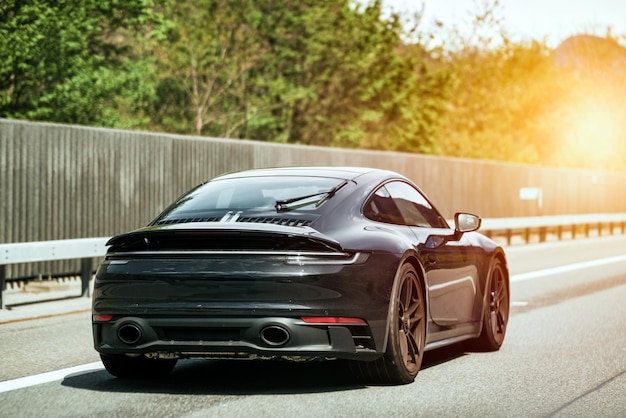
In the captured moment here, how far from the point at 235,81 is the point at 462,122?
32540mm

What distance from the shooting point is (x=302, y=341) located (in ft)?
22.7

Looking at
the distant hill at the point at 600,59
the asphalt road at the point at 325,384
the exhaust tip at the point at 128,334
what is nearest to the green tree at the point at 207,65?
the asphalt road at the point at 325,384

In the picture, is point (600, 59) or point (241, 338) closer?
point (241, 338)

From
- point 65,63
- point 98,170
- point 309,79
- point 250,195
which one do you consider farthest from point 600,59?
point 250,195

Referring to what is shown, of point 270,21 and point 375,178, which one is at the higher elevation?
point 270,21

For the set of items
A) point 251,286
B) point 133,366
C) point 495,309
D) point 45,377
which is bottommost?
point 45,377

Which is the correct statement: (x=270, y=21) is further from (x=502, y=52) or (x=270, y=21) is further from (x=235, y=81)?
(x=502, y=52)

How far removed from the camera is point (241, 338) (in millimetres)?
6914

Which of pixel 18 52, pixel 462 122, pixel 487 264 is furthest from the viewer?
pixel 462 122

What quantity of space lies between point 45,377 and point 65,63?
19605mm

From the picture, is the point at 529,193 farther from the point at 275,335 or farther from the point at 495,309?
the point at 275,335

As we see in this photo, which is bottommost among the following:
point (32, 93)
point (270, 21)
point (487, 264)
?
point (487, 264)

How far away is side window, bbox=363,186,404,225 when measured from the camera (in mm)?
7836

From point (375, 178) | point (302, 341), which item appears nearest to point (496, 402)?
point (302, 341)
